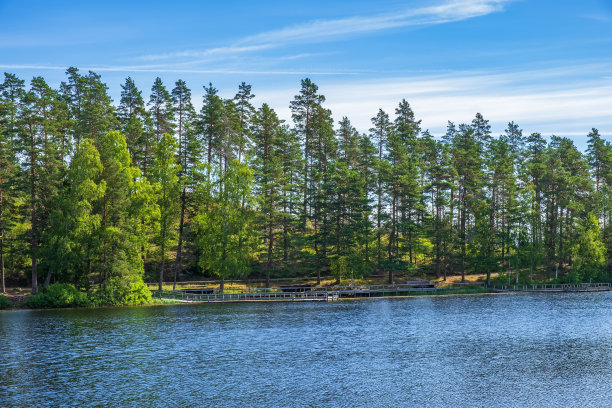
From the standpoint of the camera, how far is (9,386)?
27906 millimetres

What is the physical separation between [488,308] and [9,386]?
166ft

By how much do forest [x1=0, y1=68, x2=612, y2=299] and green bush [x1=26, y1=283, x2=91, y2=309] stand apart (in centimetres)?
220

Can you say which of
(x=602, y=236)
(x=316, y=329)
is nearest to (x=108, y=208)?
(x=316, y=329)

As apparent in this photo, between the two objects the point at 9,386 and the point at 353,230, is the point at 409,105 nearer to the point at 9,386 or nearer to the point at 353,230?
the point at 353,230

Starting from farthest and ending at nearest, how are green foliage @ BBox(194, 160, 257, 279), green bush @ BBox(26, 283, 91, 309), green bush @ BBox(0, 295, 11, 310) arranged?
green foliage @ BBox(194, 160, 257, 279) < green bush @ BBox(26, 283, 91, 309) < green bush @ BBox(0, 295, 11, 310)

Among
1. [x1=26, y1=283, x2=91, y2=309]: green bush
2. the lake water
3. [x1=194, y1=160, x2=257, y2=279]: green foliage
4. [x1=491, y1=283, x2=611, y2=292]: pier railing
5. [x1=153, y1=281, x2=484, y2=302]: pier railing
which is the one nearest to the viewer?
the lake water

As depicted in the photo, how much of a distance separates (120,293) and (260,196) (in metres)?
24.2

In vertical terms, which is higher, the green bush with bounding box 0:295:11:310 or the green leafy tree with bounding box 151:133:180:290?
the green leafy tree with bounding box 151:133:180:290

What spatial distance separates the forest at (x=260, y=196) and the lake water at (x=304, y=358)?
12321mm

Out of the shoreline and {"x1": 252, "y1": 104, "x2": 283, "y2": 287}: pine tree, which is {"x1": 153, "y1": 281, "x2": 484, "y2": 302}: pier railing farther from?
{"x1": 252, "y1": 104, "x2": 283, "y2": 287}: pine tree

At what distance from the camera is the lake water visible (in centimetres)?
2658

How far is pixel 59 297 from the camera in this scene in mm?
58469

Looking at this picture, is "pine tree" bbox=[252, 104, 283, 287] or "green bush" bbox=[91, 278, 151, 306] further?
"pine tree" bbox=[252, 104, 283, 287]

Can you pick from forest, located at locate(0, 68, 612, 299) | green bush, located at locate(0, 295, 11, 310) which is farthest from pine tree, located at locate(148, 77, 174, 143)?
green bush, located at locate(0, 295, 11, 310)
